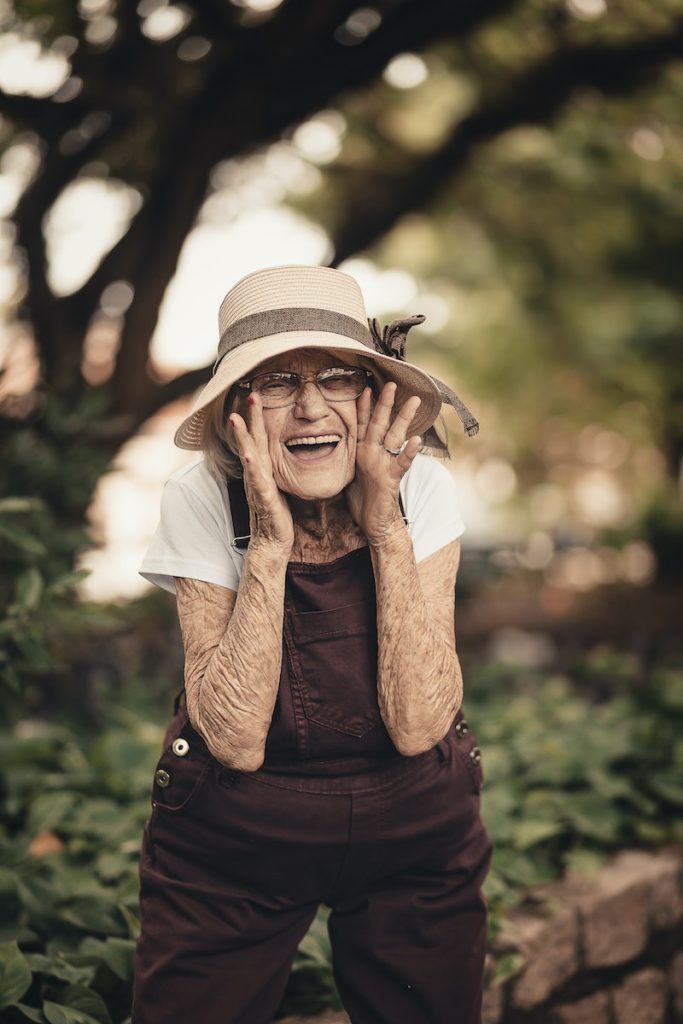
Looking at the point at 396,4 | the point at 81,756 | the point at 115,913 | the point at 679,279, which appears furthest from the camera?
the point at 679,279

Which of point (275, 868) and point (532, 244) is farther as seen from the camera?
point (532, 244)

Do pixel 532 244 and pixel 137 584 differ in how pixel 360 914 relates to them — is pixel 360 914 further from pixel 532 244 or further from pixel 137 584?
pixel 532 244

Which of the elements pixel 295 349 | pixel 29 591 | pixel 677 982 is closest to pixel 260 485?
pixel 295 349

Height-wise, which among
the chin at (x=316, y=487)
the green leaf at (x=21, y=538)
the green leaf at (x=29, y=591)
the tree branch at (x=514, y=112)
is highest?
the tree branch at (x=514, y=112)

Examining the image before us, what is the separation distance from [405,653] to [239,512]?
0.50m

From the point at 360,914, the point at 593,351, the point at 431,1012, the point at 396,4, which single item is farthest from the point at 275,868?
the point at 593,351

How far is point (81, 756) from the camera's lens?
12.9 ft

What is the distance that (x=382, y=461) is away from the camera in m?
1.91

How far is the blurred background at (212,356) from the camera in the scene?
324 centimetres

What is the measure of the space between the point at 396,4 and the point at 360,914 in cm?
463

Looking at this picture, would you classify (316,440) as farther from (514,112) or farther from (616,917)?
(514,112)

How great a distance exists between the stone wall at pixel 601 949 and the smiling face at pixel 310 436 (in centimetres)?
179

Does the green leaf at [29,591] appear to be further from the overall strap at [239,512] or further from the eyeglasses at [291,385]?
the eyeglasses at [291,385]

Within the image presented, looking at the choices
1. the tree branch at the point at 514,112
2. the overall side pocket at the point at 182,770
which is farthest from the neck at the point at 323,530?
the tree branch at the point at 514,112
